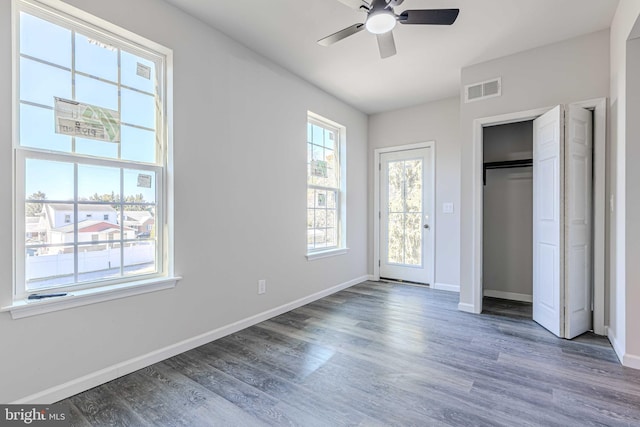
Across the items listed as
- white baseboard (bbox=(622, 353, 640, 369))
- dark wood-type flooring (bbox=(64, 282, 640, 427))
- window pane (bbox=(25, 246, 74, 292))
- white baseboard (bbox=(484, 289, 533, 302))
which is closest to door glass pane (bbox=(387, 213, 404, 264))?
white baseboard (bbox=(484, 289, 533, 302))

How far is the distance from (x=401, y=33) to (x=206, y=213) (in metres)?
2.38

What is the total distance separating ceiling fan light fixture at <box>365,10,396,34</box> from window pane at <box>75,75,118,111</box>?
183 centimetres

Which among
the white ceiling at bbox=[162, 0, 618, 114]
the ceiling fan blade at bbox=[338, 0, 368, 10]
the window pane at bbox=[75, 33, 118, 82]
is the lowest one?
the window pane at bbox=[75, 33, 118, 82]

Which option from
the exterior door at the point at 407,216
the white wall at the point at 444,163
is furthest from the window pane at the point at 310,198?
the white wall at the point at 444,163

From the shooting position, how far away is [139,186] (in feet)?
7.50

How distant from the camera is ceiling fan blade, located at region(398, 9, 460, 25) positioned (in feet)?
6.38

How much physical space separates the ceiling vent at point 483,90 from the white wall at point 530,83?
4cm

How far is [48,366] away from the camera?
5.83 ft

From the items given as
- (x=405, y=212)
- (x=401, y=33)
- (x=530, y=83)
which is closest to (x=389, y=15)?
(x=401, y=33)

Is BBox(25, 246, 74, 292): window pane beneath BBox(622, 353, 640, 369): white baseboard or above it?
above

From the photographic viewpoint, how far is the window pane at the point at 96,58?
1.99 metres

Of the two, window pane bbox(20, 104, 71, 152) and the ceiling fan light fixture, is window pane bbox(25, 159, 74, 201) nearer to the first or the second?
window pane bbox(20, 104, 71, 152)

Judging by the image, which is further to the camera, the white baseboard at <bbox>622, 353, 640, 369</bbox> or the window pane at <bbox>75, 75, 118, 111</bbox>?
the white baseboard at <bbox>622, 353, 640, 369</bbox>

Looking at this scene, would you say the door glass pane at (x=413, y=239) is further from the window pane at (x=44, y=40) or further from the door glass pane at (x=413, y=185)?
the window pane at (x=44, y=40)
